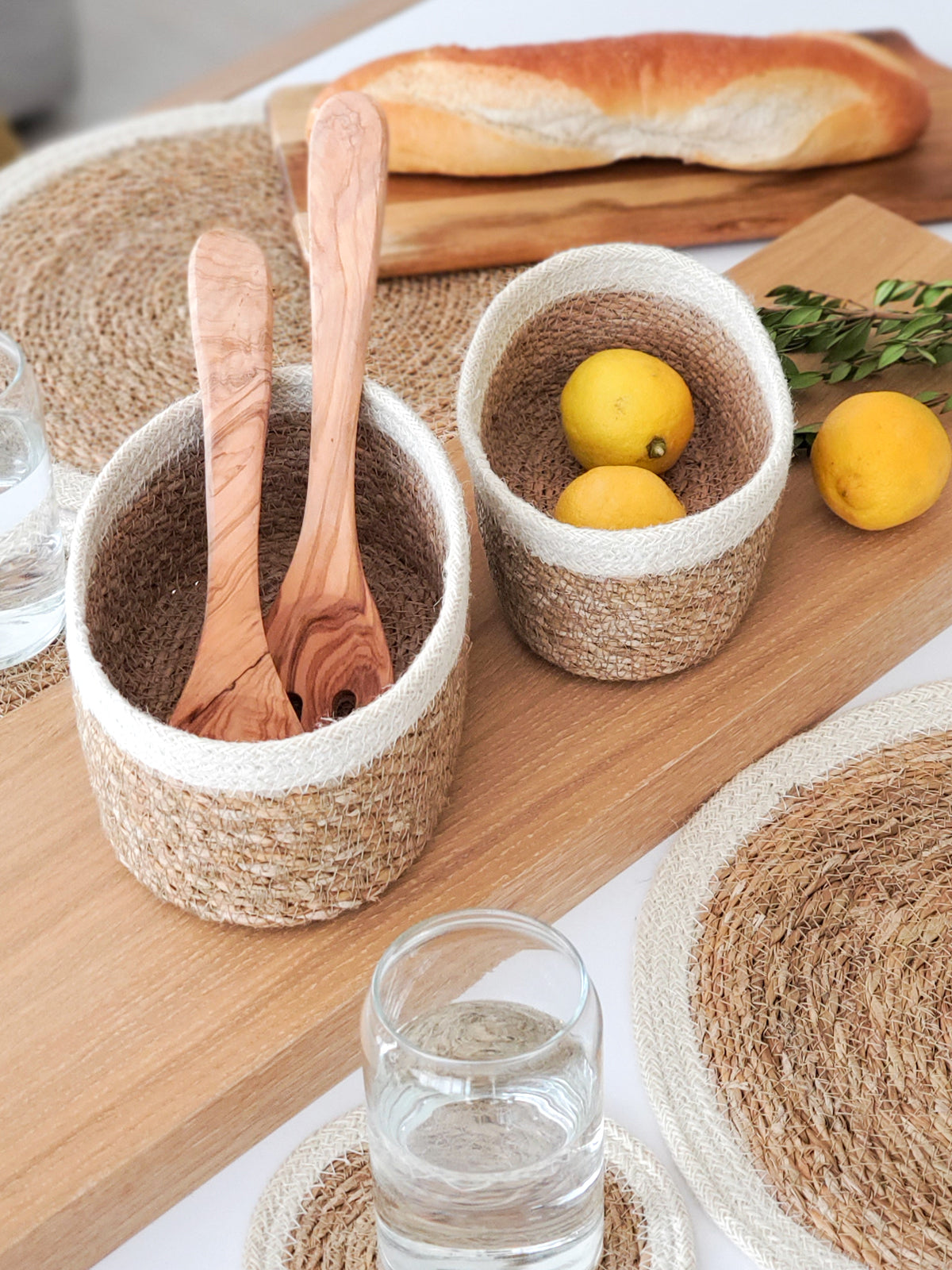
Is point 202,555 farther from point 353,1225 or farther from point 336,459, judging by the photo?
point 353,1225

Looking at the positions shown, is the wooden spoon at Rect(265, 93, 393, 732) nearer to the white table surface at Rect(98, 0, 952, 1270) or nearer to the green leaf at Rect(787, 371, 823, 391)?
the white table surface at Rect(98, 0, 952, 1270)

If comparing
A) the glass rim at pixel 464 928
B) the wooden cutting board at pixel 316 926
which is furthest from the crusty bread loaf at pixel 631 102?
the glass rim at pixel 464 928

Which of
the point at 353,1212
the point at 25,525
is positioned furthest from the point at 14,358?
the point at 353,1212

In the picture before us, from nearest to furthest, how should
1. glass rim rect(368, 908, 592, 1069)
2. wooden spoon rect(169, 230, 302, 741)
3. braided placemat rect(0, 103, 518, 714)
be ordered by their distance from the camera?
glass rim rect(368, 908, 592, 1069) → wooden spoon rect(169, 230, 302, 741) → braided placemat rect(0, 103, 518, 714)

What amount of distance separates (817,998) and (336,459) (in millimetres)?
239

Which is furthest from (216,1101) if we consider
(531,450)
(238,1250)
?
(531,450)

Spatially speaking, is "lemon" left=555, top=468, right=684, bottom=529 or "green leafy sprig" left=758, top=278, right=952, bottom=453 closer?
"lemon" left=555, top=468, right=684, bottom=529

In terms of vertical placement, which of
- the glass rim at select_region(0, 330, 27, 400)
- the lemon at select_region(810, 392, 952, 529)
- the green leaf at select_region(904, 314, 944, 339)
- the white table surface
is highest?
the glass rim at select_region(0, 330, 27, 400)

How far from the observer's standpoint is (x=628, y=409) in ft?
1.76

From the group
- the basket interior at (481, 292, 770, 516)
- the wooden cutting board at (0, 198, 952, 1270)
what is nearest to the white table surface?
the wooden cutting board at (0, 198, 952, 1270)

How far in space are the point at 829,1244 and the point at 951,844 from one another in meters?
0.15

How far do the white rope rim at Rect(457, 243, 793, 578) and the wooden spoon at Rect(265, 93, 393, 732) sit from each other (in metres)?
0.05

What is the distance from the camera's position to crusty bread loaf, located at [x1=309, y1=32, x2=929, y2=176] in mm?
804

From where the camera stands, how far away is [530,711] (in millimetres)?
519
